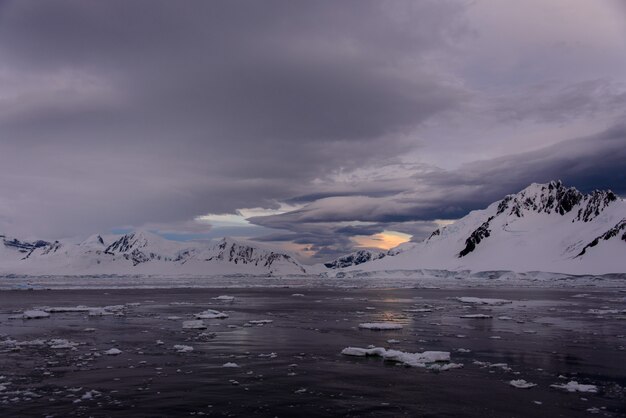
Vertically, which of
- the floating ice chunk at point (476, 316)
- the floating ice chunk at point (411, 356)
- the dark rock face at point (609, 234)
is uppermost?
the dark rock face at point (609, 234)

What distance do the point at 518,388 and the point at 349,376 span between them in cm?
540

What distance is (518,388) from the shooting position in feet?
51.3

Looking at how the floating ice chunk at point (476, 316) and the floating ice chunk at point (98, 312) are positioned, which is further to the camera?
the floating ice chunk at point (98, 312)

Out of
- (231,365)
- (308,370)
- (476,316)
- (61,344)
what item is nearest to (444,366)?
(308,370)

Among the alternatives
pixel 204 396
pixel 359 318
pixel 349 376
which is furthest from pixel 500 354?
pixel 359 318

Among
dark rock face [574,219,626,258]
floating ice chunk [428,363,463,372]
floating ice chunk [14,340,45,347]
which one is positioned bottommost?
floating ice chunk [14,340,45,347]

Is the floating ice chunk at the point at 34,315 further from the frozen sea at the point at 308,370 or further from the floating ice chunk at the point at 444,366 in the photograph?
the floating ice chunk at the point at 444,366

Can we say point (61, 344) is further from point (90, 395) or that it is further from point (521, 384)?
point (521, 384)

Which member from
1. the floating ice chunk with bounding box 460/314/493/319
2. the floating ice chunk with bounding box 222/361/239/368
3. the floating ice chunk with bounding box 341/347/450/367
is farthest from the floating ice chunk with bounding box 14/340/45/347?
the floating ice chunk with bounding box 460/314/493/319

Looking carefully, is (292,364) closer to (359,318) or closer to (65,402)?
(65,402)

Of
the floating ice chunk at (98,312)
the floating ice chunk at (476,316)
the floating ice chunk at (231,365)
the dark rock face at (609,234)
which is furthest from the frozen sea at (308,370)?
the dark rock face at (609,234)

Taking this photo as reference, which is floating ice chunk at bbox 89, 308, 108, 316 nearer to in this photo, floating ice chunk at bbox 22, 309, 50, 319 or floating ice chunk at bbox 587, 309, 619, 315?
floating ice chunk at bbox 22, 309, 50, 319

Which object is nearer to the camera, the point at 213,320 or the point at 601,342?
the point at 601,342

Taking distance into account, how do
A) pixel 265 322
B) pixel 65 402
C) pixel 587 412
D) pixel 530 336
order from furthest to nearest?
pixel 265 322, pixel 530 336, pixel 65 402, pixel 587 412
